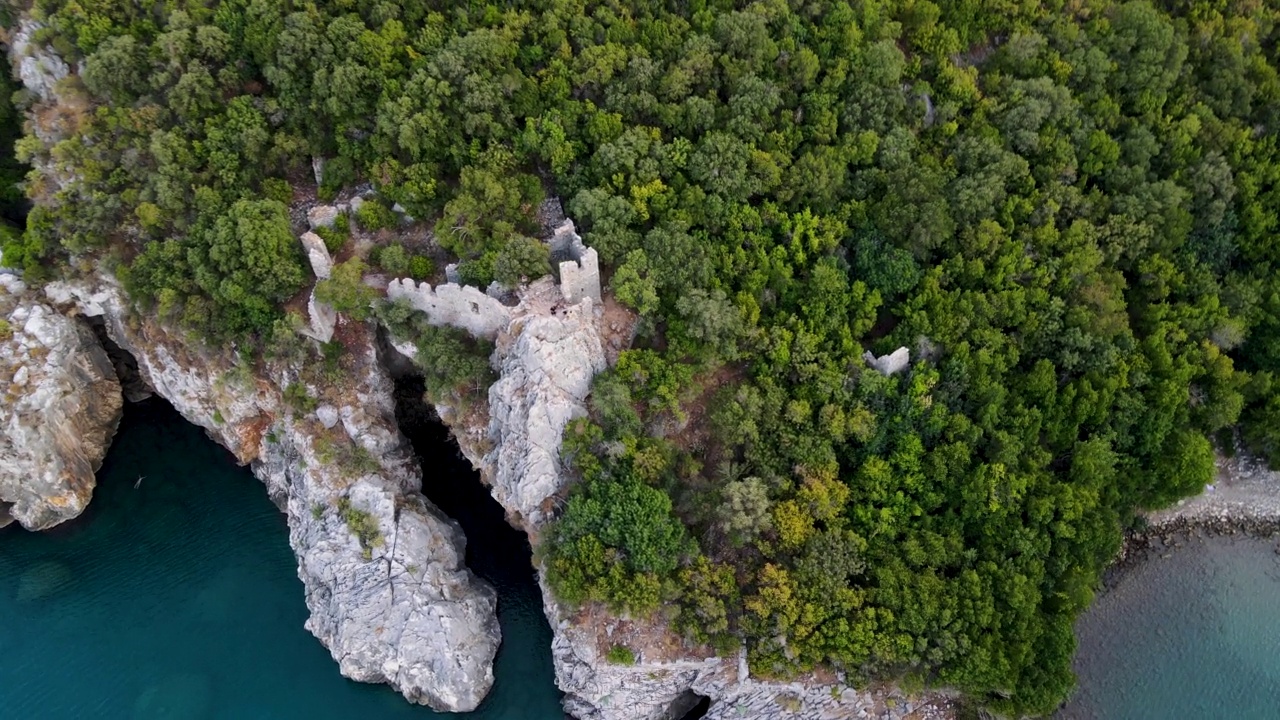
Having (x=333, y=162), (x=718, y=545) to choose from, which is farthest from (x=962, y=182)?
(x=333, y=162)

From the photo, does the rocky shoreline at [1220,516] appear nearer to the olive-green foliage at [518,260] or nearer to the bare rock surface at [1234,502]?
the bare rock surface at [1234,502]

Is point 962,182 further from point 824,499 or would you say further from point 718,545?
point 718,545

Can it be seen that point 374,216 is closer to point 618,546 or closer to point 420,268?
point 420,268

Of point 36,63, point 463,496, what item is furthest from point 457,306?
point 36,63

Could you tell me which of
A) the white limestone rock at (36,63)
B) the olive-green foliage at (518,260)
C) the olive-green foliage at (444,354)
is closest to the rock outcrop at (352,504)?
the olive-green foliage at (444,354)

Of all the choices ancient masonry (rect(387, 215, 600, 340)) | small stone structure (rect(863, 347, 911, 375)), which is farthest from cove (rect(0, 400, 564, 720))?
small stone structure (rect(863, 347, 911, 375))

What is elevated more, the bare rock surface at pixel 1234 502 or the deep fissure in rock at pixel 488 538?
the bare rock surface at pixel 1234 502
